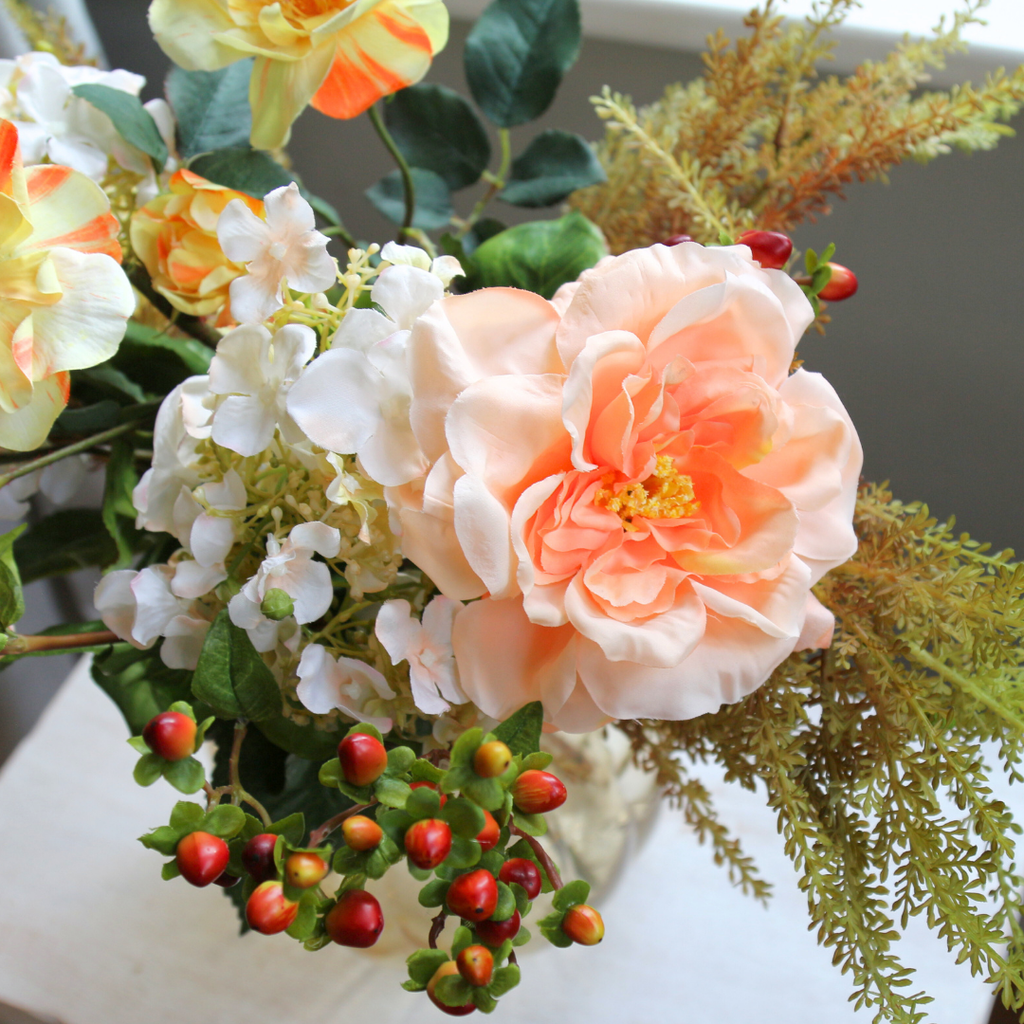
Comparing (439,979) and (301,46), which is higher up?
(301,46)

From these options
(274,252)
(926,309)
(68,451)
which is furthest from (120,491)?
(926,309)

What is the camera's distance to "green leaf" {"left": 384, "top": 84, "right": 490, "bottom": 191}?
19.3 inches

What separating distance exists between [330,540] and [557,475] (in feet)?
0.25

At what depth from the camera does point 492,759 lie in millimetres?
226

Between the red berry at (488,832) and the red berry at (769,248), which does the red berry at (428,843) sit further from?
the red berry at (769,248)

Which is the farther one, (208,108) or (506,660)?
(208,108)

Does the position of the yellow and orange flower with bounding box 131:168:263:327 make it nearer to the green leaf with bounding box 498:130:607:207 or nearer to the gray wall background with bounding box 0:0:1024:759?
the green leaf with bounding box 498:130:607:207

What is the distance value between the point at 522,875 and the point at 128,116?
1.13ft

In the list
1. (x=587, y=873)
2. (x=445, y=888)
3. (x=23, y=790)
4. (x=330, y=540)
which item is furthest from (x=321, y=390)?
(x=23, y=790)

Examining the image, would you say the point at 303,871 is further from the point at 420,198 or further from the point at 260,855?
the point at 420,198

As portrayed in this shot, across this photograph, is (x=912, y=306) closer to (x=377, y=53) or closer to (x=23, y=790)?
(x=377, y=53)

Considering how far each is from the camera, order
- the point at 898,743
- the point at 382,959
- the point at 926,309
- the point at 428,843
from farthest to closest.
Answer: the point at 926,309, the point at 382,959, the point at 898,743, the point at 428,843

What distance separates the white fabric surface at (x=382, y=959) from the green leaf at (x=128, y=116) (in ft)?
1.51

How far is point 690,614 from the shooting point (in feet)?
0.89
